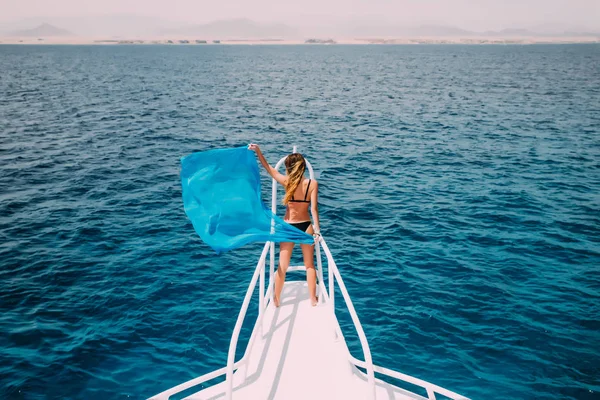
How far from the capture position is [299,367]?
6.54 metres

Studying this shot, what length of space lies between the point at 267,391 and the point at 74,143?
99.6 feet

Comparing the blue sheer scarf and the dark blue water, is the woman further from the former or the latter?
the dark blue water

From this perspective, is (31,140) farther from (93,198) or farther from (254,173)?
(254,173)

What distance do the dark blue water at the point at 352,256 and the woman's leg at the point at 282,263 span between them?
3.41 metres

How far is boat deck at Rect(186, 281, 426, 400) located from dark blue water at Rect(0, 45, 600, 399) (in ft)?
12.4

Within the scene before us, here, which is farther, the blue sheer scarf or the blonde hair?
the blonde hair

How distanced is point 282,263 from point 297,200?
111cm

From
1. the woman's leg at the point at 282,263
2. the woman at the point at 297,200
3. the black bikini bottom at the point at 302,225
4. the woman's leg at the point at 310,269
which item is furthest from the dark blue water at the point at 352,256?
the black bikini bottom at the point at 302,225

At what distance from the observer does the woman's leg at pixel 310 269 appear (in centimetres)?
782

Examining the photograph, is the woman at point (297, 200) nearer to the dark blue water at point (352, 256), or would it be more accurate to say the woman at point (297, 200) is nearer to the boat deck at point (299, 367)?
the boat deck at point (299, 367)

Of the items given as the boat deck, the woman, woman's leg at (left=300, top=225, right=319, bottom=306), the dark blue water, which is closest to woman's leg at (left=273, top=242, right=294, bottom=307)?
the woman

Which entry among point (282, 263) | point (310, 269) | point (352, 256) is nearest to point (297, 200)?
point (282, 263)

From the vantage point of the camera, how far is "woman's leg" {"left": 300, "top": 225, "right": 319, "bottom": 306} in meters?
7.82

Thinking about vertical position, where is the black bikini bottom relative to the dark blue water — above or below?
above
